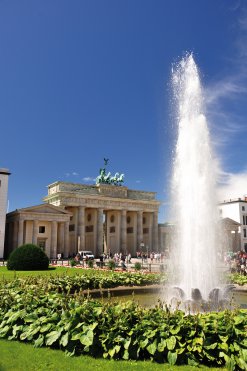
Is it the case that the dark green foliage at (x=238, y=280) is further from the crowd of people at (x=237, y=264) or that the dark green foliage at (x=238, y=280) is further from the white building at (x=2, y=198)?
the white building at (x=2, y=198)

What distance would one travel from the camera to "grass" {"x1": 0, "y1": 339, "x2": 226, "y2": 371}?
6.66 meters

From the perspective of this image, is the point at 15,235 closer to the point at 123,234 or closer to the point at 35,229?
the point at 35,229

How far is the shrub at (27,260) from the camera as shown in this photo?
3086cm

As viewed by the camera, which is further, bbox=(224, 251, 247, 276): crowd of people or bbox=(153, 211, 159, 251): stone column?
bbox=(153, 211, 159, 251): stone column

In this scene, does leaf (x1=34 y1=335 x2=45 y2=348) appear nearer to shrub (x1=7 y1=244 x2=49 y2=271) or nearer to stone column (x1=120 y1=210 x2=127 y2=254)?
shrub (x1=7 y1=244 x2=49 y2=271)

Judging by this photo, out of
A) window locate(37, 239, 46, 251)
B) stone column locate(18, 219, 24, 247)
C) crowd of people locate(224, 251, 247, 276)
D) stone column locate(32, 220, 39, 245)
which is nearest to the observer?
crowd of people locate(224, 251, 247, 276)

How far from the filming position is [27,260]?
30859 millimetres

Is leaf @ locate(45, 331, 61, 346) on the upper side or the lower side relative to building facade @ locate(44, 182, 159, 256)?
lower

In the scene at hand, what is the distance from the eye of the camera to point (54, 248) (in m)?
60.9

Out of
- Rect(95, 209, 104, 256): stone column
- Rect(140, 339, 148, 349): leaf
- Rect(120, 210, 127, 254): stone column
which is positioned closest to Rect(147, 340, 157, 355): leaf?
Rect(140, 339, 148, 349): leaf

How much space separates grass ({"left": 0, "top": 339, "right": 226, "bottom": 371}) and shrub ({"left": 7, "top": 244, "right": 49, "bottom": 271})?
24.3 meters

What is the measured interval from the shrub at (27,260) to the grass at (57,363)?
79.6 ft

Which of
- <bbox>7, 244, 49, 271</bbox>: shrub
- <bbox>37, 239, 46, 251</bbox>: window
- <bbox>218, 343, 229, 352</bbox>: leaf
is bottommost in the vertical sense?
<bbox>218, 343, 229, 352</bbox>: leaf

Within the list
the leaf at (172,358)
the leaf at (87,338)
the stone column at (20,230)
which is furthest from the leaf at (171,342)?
the stone column at (20,230)
